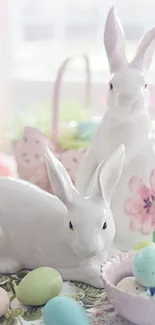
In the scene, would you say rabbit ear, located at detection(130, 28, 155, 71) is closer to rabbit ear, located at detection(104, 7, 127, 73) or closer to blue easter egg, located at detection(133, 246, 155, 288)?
rabbit ear, located at detection(104, 7, 127, 73)

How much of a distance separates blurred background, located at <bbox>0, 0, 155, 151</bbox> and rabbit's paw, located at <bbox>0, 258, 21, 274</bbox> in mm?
683

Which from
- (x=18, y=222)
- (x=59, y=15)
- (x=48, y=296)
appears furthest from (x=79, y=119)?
(x=48, y=296)

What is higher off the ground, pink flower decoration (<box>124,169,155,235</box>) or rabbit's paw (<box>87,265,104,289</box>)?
pink flower decoration (<box>124,169,155,235</box>)

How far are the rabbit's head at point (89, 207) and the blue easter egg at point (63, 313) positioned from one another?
9 centimetres

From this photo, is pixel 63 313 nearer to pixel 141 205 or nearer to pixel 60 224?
pixel 60 224

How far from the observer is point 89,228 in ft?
2.48

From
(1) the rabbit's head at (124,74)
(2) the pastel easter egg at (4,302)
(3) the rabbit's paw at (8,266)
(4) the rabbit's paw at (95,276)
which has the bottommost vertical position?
(3) the rabbit's paw at (8,266)

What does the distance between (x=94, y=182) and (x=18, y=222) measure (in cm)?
12

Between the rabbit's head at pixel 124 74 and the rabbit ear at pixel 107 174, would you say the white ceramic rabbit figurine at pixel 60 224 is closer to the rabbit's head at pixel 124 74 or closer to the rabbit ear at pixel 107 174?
the rabbit ear at pixel 107 174

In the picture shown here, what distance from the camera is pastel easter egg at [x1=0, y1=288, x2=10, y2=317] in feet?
2.41

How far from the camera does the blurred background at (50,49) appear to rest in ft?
4.94

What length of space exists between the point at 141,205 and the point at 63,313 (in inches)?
10.7

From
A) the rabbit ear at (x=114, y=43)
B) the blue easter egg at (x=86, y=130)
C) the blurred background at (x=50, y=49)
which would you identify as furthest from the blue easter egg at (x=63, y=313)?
the blurred background at (x=50, y=49)

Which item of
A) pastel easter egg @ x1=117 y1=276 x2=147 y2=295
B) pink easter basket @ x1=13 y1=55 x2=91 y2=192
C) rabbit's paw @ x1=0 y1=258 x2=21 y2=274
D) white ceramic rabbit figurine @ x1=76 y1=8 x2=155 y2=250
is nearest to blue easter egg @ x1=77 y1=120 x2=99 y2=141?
pink easter basket @ x1=13 y1=55 x2=91 y2=192
